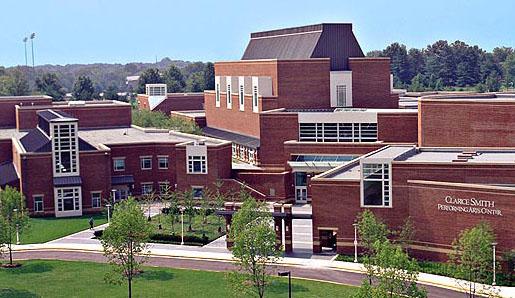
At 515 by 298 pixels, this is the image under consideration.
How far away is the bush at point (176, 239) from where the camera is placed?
2194 inches

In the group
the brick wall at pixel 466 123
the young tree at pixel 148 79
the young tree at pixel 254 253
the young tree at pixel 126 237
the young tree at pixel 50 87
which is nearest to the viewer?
the young tree at pixel 254 253

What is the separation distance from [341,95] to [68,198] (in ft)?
84.7

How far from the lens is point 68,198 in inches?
2608

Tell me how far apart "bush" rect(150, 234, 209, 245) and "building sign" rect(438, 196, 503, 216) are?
1602cm

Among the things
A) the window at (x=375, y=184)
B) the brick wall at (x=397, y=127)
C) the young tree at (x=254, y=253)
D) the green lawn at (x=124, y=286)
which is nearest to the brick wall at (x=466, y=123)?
the brick wall at (x=397, y=127)

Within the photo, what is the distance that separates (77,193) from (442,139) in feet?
89.9

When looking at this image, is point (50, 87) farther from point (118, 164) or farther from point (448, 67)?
point (118, 164)

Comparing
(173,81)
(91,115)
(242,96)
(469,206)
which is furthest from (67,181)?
(173,81)

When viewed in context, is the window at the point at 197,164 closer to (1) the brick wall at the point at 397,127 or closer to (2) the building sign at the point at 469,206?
(1) the brick wall at the point at 397,127

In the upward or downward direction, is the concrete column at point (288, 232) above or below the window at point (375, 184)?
below

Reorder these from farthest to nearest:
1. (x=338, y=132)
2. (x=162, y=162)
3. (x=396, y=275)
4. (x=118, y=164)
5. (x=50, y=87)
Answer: (x=50, y=87) → (x=162, y=162) → (x=118, y=164) → (x=338, y=132) → (x=396, y=275)

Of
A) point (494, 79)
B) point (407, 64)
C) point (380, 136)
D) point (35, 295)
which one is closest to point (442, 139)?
point (380, 136)

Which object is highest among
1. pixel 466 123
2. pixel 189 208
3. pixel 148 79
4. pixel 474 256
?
pixel 148 79

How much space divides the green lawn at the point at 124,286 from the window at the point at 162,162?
23.9 m
